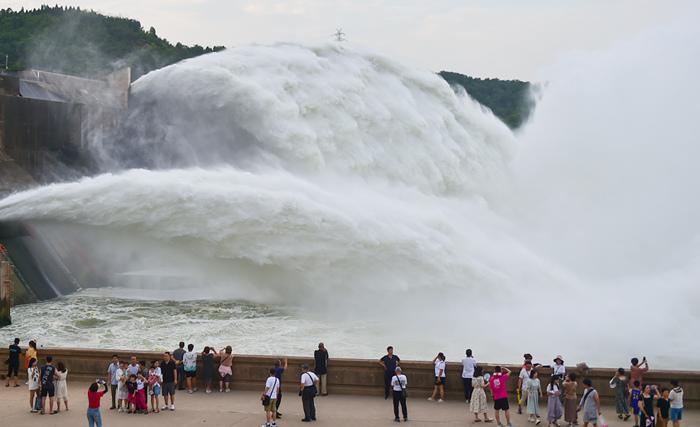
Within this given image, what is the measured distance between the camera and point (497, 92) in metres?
133

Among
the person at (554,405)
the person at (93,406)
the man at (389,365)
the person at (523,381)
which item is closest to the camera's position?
the person at (93,406)

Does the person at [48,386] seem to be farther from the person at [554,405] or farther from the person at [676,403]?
the person at [676,403]

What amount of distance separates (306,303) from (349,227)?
2.59 meters

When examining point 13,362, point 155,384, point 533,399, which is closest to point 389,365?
point 533,399

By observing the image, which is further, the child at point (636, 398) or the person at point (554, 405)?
the person at point (554, 405)

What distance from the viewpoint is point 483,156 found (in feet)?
124

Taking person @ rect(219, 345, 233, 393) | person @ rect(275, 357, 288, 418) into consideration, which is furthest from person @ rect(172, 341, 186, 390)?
person @ rect(275, 357, 288, 418)

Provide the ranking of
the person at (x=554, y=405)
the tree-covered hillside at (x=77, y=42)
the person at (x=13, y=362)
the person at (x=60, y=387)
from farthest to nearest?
the tree-covered hillside at (x=77, y=42) → the person at (x=13, y=362) → the person at (x=60, y=387) → the person at (x=554, y=405)

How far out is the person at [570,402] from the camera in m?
12.8

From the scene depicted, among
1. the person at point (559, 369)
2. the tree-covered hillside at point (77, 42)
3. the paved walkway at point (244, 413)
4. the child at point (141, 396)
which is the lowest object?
the paved walkway at point (244, 413)

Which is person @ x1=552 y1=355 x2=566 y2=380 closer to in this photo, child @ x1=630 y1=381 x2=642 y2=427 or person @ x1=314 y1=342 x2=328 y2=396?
child @ x1=630 y1=381 x2=642 y2=427

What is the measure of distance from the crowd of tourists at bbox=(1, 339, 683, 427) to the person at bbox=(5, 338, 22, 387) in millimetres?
36

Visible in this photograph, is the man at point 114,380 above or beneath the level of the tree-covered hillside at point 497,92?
beneath

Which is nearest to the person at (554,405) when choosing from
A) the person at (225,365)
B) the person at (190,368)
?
the person at (225,365)
